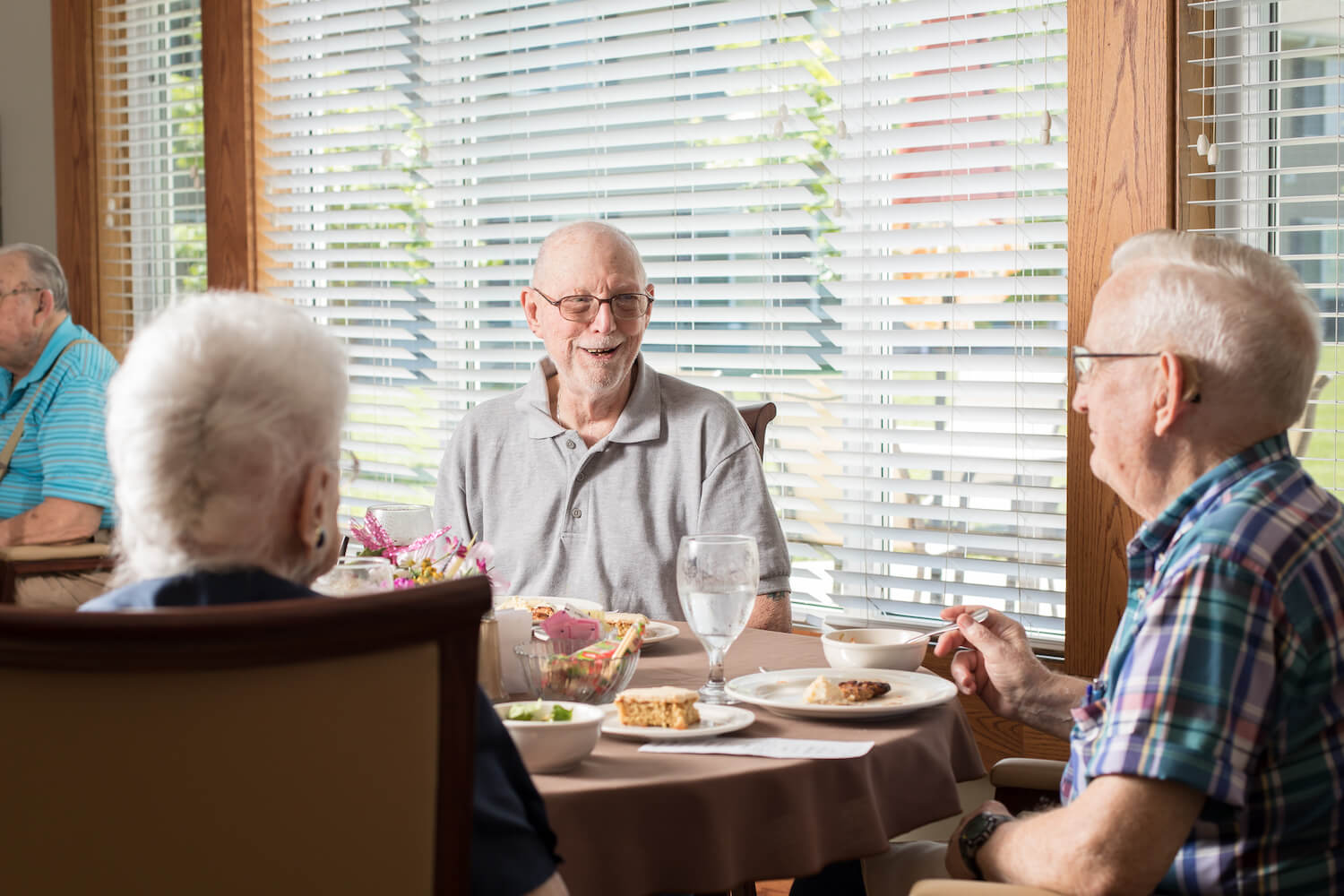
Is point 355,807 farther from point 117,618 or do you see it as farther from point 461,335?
point 461,335

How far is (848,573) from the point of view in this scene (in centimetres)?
305

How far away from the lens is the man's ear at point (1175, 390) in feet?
4.23

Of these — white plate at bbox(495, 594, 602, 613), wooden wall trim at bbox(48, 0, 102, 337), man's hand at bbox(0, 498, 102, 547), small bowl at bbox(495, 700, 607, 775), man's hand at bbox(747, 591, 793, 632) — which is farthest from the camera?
wooden wall trim at bbox(48, 0, 102, 337)

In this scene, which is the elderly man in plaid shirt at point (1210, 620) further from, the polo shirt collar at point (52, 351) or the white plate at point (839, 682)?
the polo shirt collar at point (52, 351)

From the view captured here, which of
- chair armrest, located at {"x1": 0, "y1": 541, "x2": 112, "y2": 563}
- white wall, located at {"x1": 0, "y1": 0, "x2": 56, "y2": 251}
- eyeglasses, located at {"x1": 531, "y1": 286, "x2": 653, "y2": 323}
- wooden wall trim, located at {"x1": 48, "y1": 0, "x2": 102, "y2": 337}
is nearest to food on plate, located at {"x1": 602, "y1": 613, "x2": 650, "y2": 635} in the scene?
eyeglasses, located at {"x1": 531, "y1": 286, "x2": 653, "y2": 323}

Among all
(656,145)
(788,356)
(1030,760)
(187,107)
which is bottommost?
(1030,760)

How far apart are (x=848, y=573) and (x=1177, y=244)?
70.8 inches

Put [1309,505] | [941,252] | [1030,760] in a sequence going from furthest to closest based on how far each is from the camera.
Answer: [941,252], [1030,760], [1309,505]

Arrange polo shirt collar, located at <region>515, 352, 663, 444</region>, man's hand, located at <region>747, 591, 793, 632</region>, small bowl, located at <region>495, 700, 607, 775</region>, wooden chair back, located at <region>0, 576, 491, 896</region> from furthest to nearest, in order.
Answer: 1. polo shirt collar, located at <region>515, 352, 663, 444</region>
2. man's hand, located at <region>747, 591, 793, 632</region>
3. small bowl, located at <region>495, 700, 607, 775</region>
4. wooden chair back, located at <region>0, 576, 491, 896</region>

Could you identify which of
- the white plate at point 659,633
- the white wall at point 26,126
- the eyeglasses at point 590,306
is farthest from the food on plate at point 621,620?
the white wall at point 26,126

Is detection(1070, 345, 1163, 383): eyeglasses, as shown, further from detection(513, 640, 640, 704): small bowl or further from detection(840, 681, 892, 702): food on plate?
detection(513, 640, 640, 704): small bowl

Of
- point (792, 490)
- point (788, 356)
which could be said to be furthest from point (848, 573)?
point (788, 356)

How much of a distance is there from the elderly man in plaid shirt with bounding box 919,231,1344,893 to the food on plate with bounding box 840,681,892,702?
0.71 ft

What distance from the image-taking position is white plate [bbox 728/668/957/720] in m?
1.48
